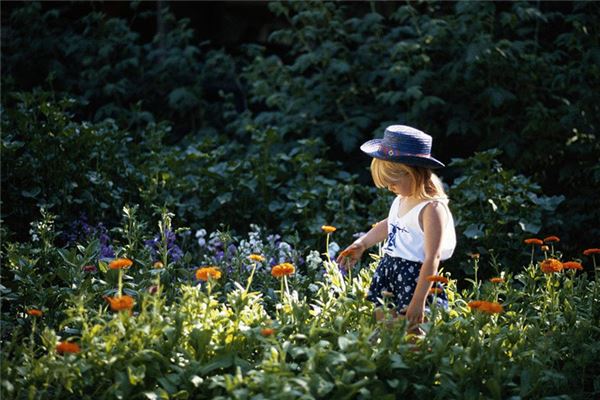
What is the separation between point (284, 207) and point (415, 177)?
6.24 feet

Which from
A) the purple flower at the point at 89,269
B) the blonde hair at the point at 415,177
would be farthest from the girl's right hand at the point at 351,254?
the purple flower at the point at 89,269

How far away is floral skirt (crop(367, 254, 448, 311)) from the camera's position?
3.24 m

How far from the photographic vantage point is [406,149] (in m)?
3.21

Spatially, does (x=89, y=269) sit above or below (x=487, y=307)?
below

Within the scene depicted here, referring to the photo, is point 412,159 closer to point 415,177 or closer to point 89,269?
point 415,177

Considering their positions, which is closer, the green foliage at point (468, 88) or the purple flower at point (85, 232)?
the purple flower at point (85, 232)

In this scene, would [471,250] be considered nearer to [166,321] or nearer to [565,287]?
[565,287]

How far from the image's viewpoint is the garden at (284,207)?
277 cm

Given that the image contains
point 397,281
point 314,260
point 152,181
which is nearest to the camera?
point 397,281

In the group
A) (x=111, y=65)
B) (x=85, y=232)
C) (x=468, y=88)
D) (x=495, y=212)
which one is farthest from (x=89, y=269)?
(x=111, y=65)

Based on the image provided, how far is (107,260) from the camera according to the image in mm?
3518

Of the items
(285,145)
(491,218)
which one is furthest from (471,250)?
(285,145)

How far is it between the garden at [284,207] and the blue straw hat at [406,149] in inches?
16.5

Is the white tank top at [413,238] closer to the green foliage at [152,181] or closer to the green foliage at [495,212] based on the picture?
the green foliage at [495,212]
